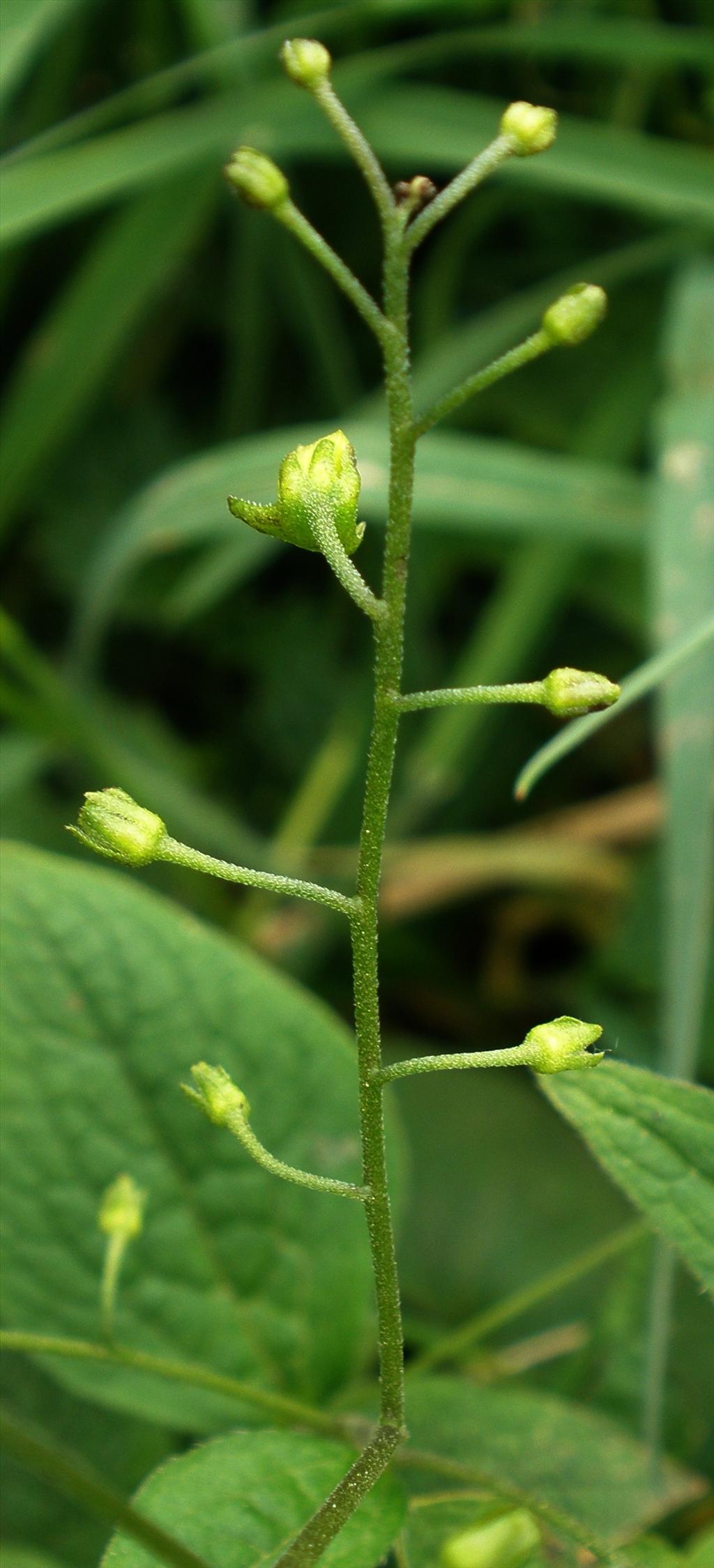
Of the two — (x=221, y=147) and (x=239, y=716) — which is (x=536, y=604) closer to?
(x=239, y=716)

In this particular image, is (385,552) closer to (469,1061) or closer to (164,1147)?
(469,1061)

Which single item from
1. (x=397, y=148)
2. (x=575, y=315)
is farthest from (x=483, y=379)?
(x=397, y=148)

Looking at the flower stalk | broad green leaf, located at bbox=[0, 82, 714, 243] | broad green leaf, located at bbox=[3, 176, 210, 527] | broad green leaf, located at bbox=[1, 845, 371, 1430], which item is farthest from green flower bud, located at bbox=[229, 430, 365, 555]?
broad green leaf, located at bbox=[3, 176, 210, 527]

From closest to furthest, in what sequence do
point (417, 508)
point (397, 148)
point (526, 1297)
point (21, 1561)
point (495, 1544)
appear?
point (495, 1544) < point (21, 1561) < point (526, 1297) < point (417, 508) < point (397, 148)

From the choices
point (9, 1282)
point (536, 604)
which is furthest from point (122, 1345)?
point (536, 604)

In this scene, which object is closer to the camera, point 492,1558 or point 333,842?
point 492,1558

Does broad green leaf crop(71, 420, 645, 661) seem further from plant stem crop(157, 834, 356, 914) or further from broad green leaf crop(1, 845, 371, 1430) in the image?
plant stem crop(157, 834, 356, 914)

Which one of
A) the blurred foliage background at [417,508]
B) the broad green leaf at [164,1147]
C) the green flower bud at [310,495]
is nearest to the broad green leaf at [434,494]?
the blurred foliage background at [417,508]

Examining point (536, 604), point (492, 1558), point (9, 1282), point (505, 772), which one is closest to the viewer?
point (492, 1558)
